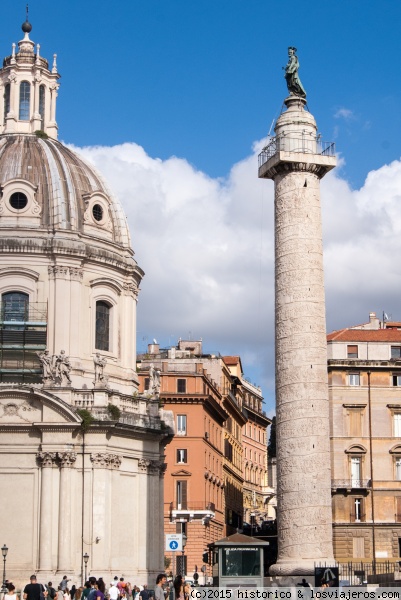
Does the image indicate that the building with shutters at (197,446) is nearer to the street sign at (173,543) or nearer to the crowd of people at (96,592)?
the crowd of people at (96,592)

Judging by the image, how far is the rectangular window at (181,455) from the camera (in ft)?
247

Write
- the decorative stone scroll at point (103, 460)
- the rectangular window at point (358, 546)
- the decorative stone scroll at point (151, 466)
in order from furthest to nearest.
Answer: the rectangular window at point (358, 546), the decorative stone scroll at point (151, 466), the decorative stone scroll at point (103, 460)

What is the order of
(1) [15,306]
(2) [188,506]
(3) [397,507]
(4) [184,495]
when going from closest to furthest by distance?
1. (1) [15,306]
2. (3) [397,507]
3. (2) [188,506]
4. (4) [184,495]

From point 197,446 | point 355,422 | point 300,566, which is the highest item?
point 355,422

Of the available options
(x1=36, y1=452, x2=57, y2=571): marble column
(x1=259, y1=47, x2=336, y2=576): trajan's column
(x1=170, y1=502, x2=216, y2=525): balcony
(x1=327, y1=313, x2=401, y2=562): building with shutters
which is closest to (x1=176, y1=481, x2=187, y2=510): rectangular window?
(x1=170, y1=502, x2=216, y2=525): balcony

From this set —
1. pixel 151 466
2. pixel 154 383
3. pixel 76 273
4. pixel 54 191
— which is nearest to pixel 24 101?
pixel 54 191

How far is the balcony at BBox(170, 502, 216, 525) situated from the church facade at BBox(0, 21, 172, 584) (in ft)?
45.1

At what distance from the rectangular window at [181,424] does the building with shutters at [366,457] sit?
540 inches

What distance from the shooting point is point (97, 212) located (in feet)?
201

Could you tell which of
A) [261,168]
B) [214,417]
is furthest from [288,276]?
[214,417]

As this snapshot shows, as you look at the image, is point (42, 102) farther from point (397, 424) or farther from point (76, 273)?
point (397, 424)

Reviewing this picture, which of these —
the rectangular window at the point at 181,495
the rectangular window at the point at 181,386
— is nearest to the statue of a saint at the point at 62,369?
the rectangular window at the point at 181,495

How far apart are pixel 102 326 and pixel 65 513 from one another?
1118 centimetres

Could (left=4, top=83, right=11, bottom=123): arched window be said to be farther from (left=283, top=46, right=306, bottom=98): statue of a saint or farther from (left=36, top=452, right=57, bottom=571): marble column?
(left=283, top=46, right=306, bottom=98): statue of a saint
